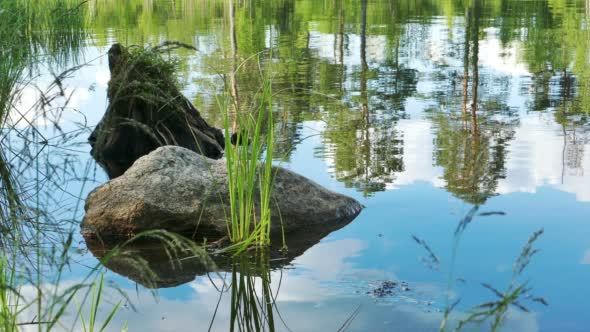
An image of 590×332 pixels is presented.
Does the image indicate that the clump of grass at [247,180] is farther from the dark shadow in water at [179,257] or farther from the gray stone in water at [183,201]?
the gray stone in water at [183,201]

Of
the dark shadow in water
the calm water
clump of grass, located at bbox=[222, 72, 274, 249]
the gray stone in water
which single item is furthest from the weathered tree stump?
clump of grass, located at bbox=[222, 72, 274, 249]

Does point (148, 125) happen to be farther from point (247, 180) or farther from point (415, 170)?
point (247, 180)

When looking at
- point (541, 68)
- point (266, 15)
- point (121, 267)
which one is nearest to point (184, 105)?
point (121, 267)

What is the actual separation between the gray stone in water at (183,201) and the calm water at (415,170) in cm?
33

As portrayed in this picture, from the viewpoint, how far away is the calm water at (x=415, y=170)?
5.36m

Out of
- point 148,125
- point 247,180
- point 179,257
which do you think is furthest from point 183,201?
point 148,125

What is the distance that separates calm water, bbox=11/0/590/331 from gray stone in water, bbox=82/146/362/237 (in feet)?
1.09

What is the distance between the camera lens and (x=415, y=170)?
9.02 m

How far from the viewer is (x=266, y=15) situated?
3941 centimetres

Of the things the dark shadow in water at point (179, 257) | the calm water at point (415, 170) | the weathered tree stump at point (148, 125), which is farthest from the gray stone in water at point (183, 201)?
the weathered tree stump at point (148, 125)

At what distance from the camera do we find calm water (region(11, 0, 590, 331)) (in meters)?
5.36

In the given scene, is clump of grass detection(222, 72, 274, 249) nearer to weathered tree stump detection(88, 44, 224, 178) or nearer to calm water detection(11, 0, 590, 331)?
calm water detection(11, 0, 590, 331)

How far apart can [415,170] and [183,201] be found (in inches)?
121

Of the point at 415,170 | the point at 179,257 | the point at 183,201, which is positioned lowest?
the point at 179,257
